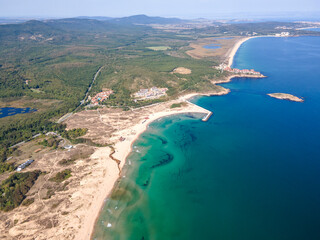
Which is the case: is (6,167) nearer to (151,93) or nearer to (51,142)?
(51,142)

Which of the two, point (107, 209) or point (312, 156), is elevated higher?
Answer: point (312, 156)

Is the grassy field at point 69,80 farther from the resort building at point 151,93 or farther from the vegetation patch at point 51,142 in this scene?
the vegetation patch at point 51,142

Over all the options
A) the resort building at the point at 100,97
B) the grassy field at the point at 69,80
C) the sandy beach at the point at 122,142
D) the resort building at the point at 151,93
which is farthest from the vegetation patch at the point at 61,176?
the resort building at the point at 151,93

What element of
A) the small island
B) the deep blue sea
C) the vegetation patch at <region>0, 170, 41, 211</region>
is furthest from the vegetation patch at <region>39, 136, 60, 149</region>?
the small island

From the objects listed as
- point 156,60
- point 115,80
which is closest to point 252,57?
point 156,60

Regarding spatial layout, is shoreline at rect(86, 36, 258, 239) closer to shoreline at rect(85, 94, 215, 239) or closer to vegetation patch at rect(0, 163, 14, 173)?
shoreline at rect(85, 94, 215, 239)

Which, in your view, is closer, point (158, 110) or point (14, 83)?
point (158, 110)

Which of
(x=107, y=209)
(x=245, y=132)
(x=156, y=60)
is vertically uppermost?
(x=156, y=60)

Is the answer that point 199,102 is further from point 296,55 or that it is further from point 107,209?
point 296,55
